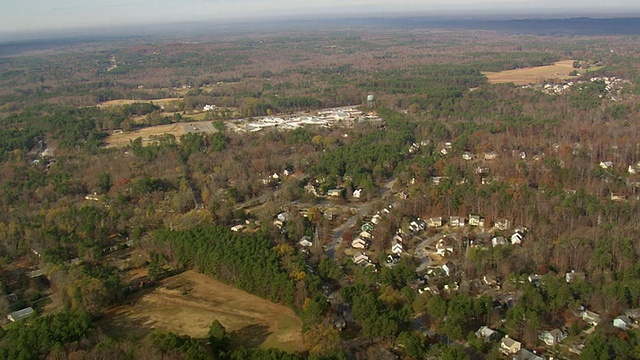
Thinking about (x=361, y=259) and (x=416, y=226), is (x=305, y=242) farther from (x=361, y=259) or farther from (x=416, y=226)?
(x=416, y=226)

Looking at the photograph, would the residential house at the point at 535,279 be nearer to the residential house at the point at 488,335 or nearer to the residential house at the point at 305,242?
the residential house at the point at 488,335

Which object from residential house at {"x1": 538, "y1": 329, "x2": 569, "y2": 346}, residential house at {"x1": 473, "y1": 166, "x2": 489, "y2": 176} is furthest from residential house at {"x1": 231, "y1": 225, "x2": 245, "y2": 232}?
residential house at {"x1": 538, "y1": 329, "x2": 569, "y2": 346}

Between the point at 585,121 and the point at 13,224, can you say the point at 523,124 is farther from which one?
the point at 13,224

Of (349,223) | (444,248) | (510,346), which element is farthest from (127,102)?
(510,346)

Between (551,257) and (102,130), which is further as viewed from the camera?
(102,130)

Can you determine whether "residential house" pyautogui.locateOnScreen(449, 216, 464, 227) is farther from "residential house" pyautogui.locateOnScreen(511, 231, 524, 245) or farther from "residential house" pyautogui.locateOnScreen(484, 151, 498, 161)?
"residential house" pyautogui.locateOnScreen(484, 151, 498, 161)

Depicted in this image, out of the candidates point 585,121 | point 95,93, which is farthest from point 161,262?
point 95,93
